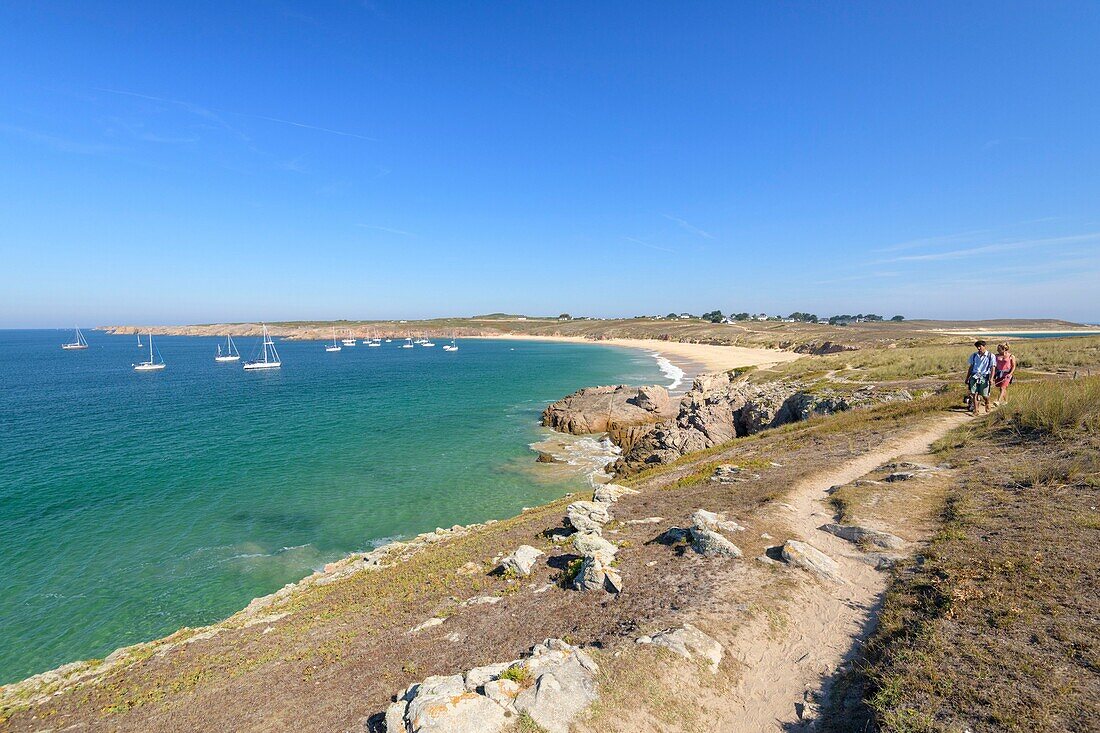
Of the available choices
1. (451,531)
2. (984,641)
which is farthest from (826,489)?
(451,531)

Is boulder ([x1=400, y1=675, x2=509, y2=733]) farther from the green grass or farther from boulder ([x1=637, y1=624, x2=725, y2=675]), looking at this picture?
the green grass

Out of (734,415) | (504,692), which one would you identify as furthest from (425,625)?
(734,415)

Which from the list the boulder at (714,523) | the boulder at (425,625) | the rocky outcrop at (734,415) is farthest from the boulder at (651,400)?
the boulder at (425,625)

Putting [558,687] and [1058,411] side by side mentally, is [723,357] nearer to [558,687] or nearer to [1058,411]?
[1058,411]

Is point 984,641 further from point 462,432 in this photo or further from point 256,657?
point 462,432

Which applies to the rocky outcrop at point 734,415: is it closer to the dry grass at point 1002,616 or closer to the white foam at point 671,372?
the dry grass at point 1002,616

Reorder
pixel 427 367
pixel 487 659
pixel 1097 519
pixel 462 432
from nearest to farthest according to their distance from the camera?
pixel 487 659, pixel 1097 519, pixel 462 432, pixel 427 367
